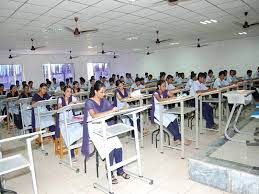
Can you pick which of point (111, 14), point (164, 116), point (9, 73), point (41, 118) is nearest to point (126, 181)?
point (164, 116)

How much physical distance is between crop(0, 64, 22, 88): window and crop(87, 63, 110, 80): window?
447 cm

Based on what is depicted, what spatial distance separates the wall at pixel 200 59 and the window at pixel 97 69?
3.36ft

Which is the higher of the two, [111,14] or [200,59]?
[111,14]

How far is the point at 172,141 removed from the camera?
420 cm

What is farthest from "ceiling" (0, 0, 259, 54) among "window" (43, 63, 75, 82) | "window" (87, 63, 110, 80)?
"window" (87, 63, 110, 80)

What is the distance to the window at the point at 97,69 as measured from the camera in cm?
1539

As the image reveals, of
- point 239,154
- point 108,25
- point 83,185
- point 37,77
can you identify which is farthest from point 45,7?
point 37,77

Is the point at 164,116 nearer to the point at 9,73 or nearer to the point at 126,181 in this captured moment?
the point at 126,181

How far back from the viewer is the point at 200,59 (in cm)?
1285

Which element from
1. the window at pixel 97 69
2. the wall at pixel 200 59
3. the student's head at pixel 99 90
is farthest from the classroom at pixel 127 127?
the window at pixel 97 69

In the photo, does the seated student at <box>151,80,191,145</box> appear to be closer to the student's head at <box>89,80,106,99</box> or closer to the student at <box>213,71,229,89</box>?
the student's head at <box>89,80,106,99</box>

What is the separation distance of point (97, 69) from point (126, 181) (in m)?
13.8

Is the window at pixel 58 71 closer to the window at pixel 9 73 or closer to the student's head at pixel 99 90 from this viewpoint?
→ the window at pixel 9 73

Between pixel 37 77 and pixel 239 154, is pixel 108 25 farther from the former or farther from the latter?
pixel 37 77
